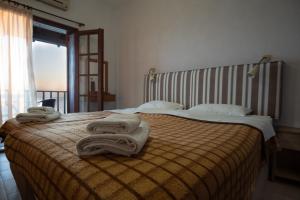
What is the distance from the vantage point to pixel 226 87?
236cm

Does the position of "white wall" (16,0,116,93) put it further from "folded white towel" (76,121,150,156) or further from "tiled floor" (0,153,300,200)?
"folded white towel" (76,121,150,156)

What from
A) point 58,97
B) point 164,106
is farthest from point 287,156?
point 58,97

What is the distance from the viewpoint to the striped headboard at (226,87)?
205cm

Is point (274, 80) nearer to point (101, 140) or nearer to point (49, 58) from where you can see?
point (101, 140)

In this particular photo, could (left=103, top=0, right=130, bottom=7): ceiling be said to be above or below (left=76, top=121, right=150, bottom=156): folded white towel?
above

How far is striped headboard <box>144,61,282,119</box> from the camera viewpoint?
2051 mm

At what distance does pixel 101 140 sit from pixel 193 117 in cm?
128

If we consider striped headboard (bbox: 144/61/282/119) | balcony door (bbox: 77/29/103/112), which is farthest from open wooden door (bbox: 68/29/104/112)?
striped headboard (bbox: 144/61/282/119)

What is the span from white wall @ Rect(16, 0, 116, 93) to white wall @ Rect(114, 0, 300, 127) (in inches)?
6.4

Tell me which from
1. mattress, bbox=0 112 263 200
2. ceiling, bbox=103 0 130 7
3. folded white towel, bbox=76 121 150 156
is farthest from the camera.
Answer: ceiling, bbox=103 0 130 7

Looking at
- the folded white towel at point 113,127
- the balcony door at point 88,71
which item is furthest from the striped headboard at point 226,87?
the folded white towel at point 113,127

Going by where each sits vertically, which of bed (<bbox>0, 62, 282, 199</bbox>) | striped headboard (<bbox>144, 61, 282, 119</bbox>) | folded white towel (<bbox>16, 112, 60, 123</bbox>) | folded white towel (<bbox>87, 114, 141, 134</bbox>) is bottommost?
bed (<bbox>0, 62, 282, 199</bbox>)

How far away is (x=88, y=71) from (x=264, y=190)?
10.2 feet

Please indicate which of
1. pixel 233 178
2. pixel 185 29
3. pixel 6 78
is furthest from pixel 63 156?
pixel 185 29
